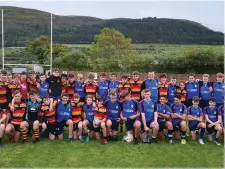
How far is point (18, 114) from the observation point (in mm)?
6512

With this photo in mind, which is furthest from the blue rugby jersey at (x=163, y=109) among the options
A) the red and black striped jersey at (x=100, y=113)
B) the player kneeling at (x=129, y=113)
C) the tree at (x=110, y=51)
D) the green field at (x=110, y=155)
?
the tree at (x=110, y=51)

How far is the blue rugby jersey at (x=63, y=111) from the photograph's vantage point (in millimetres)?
6762

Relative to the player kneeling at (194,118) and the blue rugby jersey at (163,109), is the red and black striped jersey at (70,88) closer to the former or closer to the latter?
the blue rugby jersey at (163,109)

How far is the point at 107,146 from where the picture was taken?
6316 mm

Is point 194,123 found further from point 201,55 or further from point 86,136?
point 201,55

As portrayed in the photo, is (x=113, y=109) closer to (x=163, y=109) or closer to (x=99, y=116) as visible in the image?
(x=99, y=116)

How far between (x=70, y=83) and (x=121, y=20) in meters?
63.5

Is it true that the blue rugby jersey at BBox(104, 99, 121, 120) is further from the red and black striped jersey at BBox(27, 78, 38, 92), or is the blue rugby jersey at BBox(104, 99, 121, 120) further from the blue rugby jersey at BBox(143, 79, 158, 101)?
the red and black striped jersey at BBox(27, 78, 38, 92)

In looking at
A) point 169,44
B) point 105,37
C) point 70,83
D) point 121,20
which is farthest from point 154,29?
point 70,83

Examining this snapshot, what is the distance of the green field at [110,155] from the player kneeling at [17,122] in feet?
0.80

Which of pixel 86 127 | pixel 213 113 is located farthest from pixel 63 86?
pixel 213 113

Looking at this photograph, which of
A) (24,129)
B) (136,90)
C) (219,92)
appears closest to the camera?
(24,129)

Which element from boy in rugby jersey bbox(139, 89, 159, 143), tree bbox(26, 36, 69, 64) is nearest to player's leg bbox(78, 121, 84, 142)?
boy in rugby jersey bbox(139, 89, 159, 143)

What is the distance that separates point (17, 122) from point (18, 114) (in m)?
0.16
